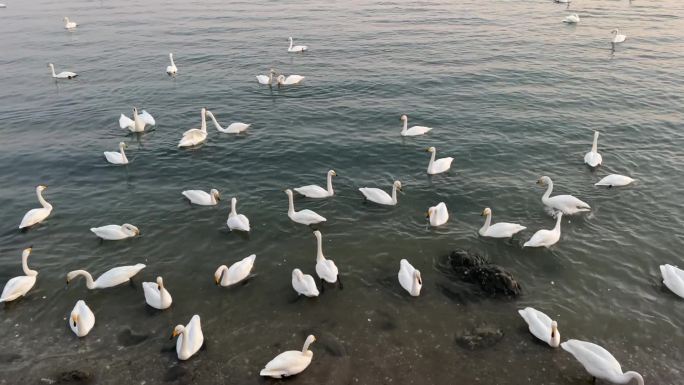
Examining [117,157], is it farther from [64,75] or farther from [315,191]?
[64,75]

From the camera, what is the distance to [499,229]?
16.1 metres

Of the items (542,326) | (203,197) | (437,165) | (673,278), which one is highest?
(437,165)

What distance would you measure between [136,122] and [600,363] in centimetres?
2302

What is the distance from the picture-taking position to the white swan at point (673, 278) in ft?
44.1

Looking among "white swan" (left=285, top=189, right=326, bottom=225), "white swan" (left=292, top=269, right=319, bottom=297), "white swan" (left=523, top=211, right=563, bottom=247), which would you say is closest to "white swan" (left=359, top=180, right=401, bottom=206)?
"white swan" (left=285, top=189, right=326, bottom=225)

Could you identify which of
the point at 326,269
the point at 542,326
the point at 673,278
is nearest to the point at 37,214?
the point at 326,269

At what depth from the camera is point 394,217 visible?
17.8 meters

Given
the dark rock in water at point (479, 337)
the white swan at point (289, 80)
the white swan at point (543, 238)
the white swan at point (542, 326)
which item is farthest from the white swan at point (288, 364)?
the white swan at point (289, 80)

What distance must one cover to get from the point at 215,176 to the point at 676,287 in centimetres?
1717

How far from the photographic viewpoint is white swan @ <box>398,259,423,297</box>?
13547mm

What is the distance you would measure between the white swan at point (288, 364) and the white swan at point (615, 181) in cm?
1417

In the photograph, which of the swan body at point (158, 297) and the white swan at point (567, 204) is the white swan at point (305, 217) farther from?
the white swan at point (567, 204)

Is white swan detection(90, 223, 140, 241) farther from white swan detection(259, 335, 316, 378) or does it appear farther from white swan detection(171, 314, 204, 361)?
white swan detection(259, 335, 316, 378)

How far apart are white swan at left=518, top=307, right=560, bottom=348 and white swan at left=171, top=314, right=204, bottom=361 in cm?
838
